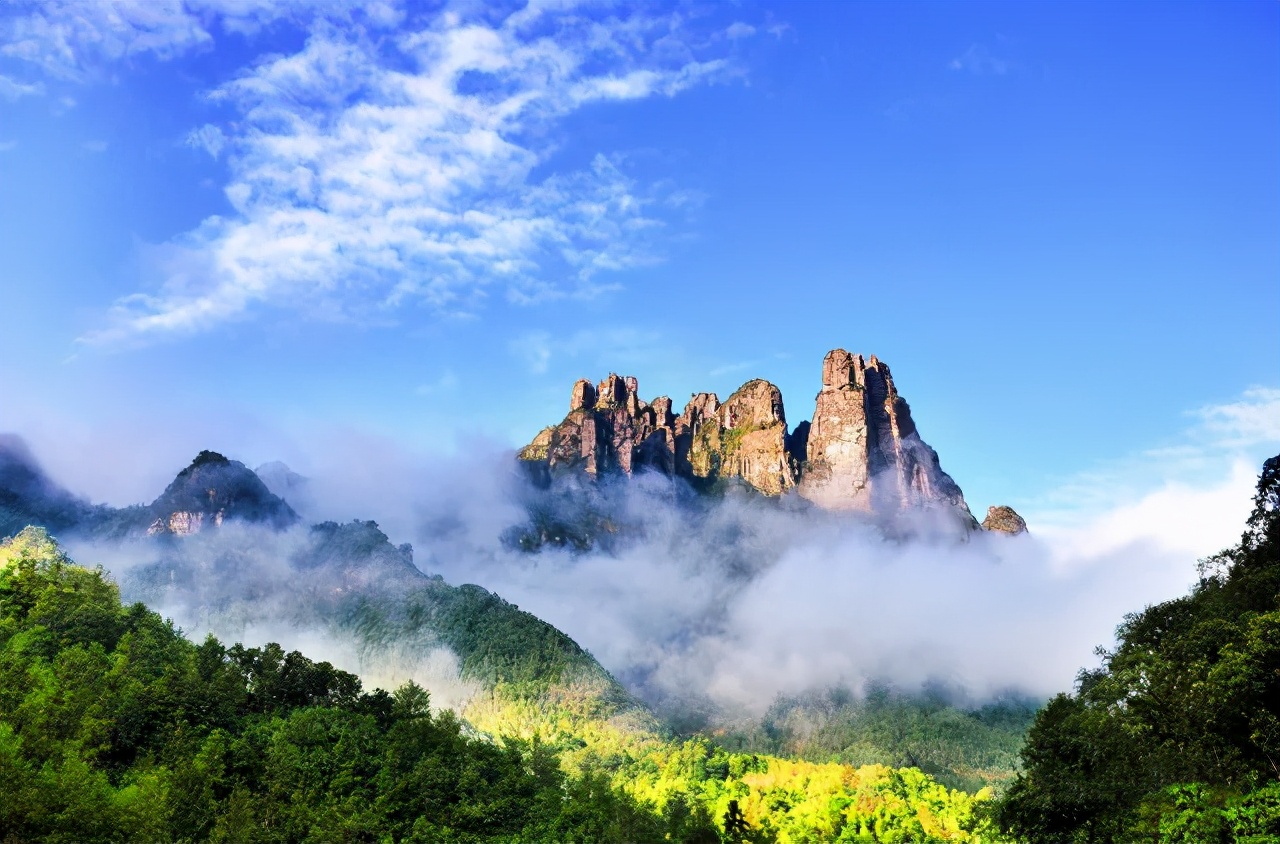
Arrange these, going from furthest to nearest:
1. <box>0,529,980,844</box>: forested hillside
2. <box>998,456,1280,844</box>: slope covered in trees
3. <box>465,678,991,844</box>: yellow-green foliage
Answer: <box>465,678,991,844</box>: yellow-green foliage
<box>0,529,980,844</box>: forested hillside
<box>998,456,1280,844</box>: slope covered in trees

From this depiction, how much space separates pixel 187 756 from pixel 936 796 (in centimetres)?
13653

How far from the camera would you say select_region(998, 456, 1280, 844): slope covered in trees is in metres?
47.6

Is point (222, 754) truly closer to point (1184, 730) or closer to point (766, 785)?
point (1184, 730)

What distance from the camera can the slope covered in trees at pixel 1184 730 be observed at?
156ft

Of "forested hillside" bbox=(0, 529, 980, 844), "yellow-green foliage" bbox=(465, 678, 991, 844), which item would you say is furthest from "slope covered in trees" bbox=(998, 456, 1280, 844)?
"yellow-green foliage" bbox=(465, 678, 991, 844)

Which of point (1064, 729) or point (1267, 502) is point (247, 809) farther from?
point (1267, 502)

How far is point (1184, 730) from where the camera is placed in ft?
171

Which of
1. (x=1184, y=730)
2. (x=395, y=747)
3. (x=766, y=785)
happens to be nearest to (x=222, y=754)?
(x=395, y=747)

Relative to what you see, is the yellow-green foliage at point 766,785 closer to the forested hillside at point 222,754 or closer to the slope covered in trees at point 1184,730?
the forested hillside at point 222,754

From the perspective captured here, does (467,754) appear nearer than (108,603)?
Yes

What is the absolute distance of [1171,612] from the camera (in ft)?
201

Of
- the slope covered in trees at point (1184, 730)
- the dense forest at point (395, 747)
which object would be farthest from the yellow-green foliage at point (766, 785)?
the slope covered in trees at point (1184, 730)

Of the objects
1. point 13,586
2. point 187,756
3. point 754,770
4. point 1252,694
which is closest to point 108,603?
point 13,586

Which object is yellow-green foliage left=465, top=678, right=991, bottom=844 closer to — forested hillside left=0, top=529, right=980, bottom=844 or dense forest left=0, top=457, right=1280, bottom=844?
forested hillside left=0, top=529, right=980, bottom=844
